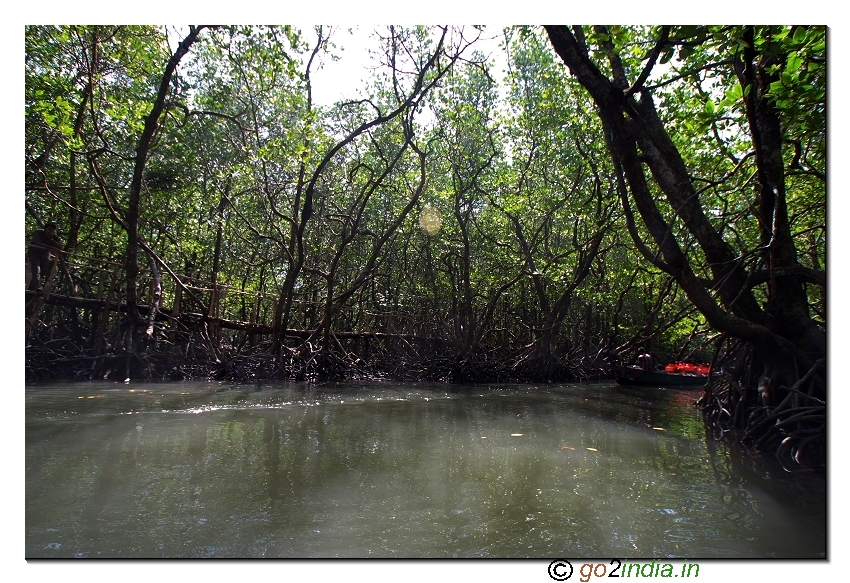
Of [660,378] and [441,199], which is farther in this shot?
[441,199]

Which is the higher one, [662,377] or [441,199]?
[441,199]

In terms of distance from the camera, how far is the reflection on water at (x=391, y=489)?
7.30 ft

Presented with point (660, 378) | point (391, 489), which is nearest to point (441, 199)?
point (660, 378)

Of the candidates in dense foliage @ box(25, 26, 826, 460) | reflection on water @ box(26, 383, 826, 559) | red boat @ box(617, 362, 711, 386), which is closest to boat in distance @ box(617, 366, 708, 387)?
red boat @ box(617, 362, 711, 386)

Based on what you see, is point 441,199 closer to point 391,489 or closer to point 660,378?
point 660,378

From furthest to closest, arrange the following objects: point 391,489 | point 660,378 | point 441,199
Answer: point 441,199, point 660,378, point 391,489

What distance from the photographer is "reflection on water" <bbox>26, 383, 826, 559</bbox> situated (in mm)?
2227

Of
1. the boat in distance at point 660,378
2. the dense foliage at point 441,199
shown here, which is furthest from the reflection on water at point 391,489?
the boat in distance at point 660,378

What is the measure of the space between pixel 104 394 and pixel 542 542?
Result: 609cm

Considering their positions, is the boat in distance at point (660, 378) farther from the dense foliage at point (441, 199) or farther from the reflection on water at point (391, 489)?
the reflection on water at point (391, 489)

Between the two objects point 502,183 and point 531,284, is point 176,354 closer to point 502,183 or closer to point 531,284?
point 502,183

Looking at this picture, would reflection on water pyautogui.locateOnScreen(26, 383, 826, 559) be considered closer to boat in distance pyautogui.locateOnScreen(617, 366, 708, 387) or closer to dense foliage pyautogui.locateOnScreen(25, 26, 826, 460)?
dense foliage pyautogui.locateOnScreen(25, 26, 826, 460)

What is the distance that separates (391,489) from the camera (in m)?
2.95

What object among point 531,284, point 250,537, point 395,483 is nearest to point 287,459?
point 395,483
